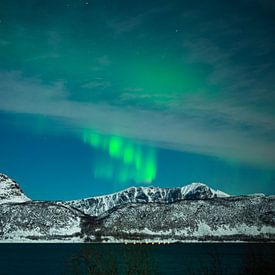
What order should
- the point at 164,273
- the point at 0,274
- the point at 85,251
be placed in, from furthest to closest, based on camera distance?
the point at 0,274, the point at 164,273, the point at 85,251

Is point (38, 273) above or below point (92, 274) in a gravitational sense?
above

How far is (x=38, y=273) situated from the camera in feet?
233

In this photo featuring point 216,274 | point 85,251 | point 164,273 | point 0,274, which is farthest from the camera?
point 0,274

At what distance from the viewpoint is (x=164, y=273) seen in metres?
65.2

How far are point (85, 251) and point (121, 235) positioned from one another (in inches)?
56.8

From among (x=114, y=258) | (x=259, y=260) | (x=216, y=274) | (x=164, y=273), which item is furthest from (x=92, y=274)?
(x=164, y=273)

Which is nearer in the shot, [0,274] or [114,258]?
[114,258]

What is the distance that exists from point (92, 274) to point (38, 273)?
59.9 meters

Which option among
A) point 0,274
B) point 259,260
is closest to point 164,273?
point 0,274

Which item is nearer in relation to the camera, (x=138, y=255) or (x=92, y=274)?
(x=138, y=255)

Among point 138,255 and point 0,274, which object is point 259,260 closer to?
point 138,255

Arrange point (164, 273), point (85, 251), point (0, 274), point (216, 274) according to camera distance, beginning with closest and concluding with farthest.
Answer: point (85, 251) → point (216, 274) → point (164, 273) → point (0, 274)

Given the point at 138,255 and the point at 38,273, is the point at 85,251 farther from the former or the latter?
the point at 38,273

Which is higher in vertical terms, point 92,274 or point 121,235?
point 121,235
